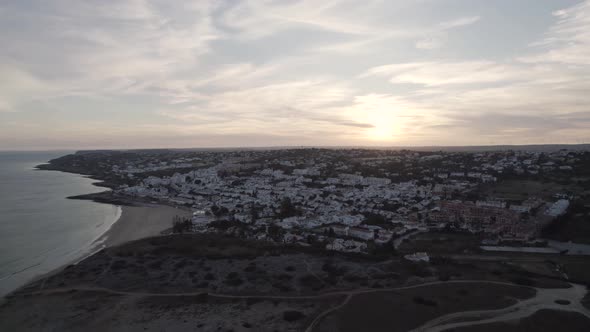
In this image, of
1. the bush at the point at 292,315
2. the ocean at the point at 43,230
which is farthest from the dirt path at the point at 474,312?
the ocean at the point at 43,230

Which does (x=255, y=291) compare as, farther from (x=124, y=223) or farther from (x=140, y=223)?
(x=124, y=223)

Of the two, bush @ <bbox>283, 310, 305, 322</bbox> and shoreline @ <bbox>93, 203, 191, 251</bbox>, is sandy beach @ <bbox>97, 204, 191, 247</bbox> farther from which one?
bush @ <bbox>283, 310, 305, 322</bbox>

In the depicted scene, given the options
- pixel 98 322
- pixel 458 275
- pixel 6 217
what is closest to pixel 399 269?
pixel 458 275

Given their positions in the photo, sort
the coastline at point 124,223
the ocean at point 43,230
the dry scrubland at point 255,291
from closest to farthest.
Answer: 1. the dry scrubland at point 255,291
2. the ocean at point 43,230
3. the coastline at point 124,223

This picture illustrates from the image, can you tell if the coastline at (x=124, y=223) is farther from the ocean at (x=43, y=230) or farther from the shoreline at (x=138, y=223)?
the ocean at (x=43, y=230)

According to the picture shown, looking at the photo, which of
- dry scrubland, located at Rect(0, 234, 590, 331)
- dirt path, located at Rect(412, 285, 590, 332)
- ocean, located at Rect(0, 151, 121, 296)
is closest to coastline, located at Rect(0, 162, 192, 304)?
ocean, located at Rect(0, 151, 121, 296)

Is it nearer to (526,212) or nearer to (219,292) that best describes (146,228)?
(219,292)

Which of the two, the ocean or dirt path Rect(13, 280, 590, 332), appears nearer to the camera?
dirt path Rect(13, 280, 590, 332)
